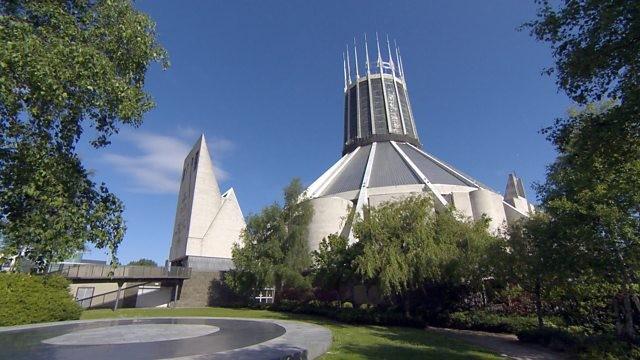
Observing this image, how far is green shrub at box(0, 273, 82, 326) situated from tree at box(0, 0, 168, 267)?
1206cm

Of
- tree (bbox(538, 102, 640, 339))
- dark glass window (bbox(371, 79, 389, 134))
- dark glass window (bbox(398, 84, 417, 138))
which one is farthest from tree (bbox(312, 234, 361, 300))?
dark glass window (bbox(398, 84, 417, 138))

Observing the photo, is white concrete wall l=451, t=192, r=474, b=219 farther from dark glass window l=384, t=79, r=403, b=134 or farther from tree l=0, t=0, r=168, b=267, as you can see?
tree l=0, t=0, r=168, b=267

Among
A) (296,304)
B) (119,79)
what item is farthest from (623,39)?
(296,304)

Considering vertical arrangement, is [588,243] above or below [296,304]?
above

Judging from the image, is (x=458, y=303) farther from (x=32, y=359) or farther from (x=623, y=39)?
(x=32, y=359)

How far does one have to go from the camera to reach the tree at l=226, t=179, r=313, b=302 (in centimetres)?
2411

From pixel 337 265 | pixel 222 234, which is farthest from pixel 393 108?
pixel 337 265

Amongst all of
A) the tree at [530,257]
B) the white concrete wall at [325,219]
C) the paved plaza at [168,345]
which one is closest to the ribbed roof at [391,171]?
the white concrete wall at [325,219]

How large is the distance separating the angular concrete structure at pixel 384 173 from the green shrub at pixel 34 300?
621 inches

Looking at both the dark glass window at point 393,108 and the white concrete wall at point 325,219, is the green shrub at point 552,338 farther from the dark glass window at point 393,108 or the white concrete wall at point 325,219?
the dark glass window at point 393,108

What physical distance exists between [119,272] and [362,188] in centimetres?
2374

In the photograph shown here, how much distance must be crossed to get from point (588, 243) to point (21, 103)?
1254cm

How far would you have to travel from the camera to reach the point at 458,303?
17.5 m

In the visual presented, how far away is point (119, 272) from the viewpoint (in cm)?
2553
